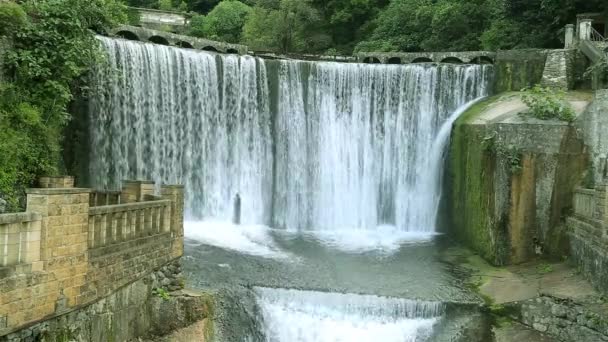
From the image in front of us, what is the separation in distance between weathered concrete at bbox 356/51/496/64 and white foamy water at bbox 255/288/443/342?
14439 mm

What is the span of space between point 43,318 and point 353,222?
14.4m

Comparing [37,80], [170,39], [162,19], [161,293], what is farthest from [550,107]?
[162,19]

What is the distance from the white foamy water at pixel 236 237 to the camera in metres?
15.8

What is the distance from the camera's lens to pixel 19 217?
693 centimetres

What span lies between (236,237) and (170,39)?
9.75m

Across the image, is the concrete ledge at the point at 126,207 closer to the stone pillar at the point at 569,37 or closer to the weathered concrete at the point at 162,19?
the stone pillar at the point at 569,37

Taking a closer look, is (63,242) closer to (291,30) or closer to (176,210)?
(176,210)

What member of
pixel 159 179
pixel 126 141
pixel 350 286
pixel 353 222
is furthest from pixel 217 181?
pixel 350 286

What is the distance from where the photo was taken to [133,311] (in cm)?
953

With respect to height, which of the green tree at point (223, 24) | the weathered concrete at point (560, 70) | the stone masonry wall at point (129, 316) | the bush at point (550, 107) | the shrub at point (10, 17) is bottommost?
the stone masonry wall at point (129, 316)

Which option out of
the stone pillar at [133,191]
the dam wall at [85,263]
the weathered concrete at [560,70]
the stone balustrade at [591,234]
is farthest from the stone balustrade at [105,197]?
the weathered concrete at [560,70]

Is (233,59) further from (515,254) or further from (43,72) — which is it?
(515,254)

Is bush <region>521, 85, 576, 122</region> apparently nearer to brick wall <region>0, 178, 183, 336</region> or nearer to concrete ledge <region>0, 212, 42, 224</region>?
brick wall <region>0, 178, 183, 336</region>

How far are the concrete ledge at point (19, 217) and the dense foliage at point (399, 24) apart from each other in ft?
78.4
